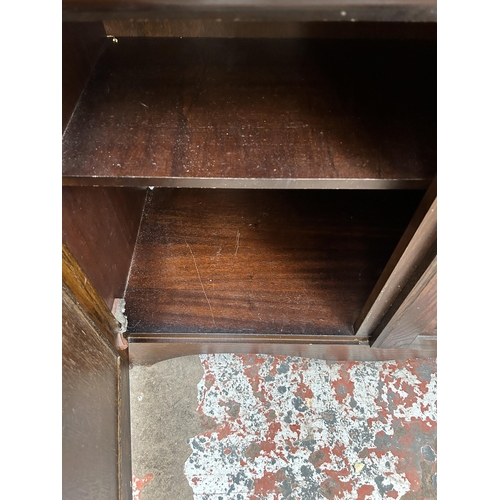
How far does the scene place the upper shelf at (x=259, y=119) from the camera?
1.54 feet

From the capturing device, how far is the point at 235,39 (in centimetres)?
60

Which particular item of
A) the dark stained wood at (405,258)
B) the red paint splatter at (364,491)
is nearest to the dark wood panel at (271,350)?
the dark stained wood at (405,258)

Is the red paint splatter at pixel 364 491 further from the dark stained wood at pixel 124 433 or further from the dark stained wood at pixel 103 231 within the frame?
the dark stained wood at pixel 103 231

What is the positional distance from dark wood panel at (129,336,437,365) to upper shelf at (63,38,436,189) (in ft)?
1.34

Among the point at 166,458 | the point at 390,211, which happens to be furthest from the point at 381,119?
the point at 166,458

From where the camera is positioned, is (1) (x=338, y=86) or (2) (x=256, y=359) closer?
(1) (x=338, y=86)

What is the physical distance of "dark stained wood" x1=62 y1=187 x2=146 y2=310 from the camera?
0.60m

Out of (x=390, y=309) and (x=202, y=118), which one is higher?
(x=202, y=118)

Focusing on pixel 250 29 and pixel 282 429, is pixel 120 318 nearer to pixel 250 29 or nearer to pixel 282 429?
pixel 282 429

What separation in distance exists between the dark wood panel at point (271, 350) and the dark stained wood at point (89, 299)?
0.07m

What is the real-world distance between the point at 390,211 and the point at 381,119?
1.34 feet

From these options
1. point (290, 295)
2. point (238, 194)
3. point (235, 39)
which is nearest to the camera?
point (235, 39)

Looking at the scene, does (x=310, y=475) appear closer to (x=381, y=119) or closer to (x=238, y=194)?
(x=238, y=194)

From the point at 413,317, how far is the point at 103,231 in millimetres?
487
